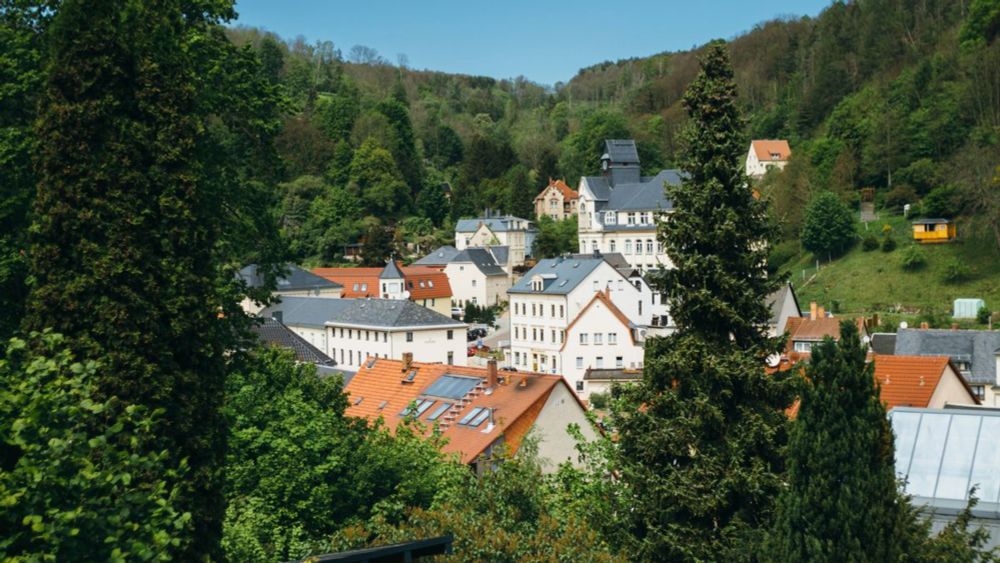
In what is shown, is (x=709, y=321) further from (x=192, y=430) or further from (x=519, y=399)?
(x=519, y=399)

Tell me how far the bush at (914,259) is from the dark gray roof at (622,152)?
112 feet

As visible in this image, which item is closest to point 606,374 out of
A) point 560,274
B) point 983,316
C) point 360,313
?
point 560,274

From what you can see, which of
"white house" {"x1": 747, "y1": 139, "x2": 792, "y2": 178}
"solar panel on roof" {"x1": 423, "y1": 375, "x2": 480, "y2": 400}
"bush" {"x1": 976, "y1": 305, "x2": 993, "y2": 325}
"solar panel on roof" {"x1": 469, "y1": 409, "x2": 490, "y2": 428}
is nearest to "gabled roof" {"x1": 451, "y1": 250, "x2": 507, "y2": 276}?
"white house" {"x1": 747, "y1": 139, "x2": 792, "y2": 178}

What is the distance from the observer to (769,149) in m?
105

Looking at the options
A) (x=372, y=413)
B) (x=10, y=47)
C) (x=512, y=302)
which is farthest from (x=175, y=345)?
(x=512, y=302)

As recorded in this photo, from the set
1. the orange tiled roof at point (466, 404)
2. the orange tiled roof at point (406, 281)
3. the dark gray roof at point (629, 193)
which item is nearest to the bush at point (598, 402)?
the orange tiled roof at point (466, 404)

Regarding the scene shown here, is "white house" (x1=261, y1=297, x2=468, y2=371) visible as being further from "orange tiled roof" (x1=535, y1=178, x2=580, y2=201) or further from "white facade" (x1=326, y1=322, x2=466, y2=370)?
"orange tiled roof" (x1=535, y1=178, x2=580, y2=201)

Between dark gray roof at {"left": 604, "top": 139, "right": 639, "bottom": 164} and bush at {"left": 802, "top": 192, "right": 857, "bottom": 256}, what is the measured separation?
26.5 m

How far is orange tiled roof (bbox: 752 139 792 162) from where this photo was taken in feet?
342

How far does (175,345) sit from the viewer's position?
11.6 meters

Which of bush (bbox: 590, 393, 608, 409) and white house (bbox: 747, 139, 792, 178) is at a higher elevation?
white house (bbox: 747, 139, 792, 178)

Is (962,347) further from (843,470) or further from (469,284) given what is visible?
(469,284)

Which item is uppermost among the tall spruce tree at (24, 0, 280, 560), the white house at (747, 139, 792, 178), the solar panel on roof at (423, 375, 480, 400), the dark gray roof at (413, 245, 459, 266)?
the tall spruce tree at (24, 0, 280, 560)

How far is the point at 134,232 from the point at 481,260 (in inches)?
2899
